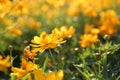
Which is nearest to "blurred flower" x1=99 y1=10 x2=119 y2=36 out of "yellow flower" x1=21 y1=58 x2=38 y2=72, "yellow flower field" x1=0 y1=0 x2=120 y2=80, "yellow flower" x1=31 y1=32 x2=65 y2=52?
"yellow flower field" x1=0 y1=0 x2=120 y2=80

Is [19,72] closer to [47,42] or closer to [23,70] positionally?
[23,70]

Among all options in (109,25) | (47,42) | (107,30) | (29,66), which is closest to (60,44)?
(47,42)

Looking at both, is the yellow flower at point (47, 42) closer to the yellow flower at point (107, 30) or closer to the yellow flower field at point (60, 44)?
the yellow flower field at point (60, 44)

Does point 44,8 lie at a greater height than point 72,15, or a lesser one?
greater

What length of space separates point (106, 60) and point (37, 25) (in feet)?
7.80

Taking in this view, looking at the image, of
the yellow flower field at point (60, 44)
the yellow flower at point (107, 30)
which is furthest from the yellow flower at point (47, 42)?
the yellow flower at point (107, 30)

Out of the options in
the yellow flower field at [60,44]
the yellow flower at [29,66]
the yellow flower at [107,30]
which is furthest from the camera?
the yellow flower at [107,30]

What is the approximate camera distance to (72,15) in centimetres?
523

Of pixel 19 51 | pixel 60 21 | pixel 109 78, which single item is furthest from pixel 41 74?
pixel 60 21

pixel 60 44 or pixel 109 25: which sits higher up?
pixel 109 25

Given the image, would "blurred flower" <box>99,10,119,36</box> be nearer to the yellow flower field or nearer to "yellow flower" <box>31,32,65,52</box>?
the yellow flower field

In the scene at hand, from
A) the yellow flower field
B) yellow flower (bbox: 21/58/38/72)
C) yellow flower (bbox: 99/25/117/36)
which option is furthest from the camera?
yellow flower (bbox: 99/25/117/36)

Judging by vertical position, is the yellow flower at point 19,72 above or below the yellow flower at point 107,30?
below

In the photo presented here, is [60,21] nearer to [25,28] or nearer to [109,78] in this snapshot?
[25,28]
